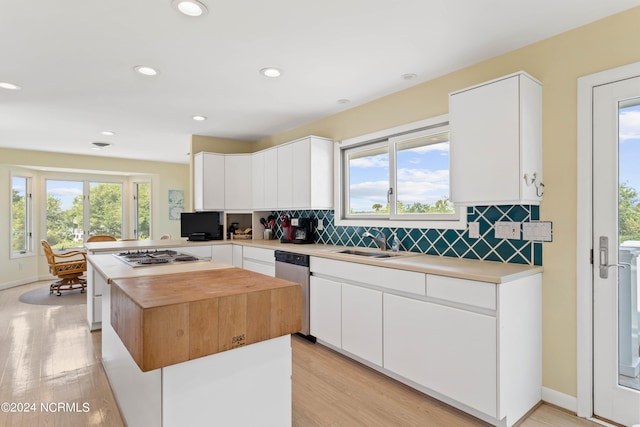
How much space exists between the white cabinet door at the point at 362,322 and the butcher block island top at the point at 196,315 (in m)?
1.16

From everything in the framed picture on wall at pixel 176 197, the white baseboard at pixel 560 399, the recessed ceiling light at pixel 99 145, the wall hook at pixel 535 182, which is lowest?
the white baseboard at pixel 560 399

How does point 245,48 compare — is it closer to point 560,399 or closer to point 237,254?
point 237,254

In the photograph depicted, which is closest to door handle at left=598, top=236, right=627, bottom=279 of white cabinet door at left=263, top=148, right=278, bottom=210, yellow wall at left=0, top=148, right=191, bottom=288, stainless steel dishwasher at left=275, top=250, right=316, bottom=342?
stainless steel dishwasher at left=275, top=250, right=316, bottom=342

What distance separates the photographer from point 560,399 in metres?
2.20

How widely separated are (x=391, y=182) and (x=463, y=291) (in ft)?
5.07

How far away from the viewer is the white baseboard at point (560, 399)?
2141 millimetres

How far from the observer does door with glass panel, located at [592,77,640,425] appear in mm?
1983

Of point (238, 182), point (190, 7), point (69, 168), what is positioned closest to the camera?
point (190, 7)

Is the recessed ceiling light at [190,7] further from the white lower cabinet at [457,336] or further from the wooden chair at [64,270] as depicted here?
the wooden chair at [64,270]

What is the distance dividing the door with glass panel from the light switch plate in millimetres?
238

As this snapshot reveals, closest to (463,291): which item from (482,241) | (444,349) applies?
(444,349)

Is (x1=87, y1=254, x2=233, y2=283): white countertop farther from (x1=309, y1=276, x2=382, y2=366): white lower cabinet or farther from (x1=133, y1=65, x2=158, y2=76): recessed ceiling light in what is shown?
(x1=133, y1=65, x2=158, y2=76): recessed ceiling light

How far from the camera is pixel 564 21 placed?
2082mm

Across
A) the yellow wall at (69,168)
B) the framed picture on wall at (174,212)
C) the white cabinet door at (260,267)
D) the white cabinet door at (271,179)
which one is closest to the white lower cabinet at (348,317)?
the white cabinet door at (260,267)
